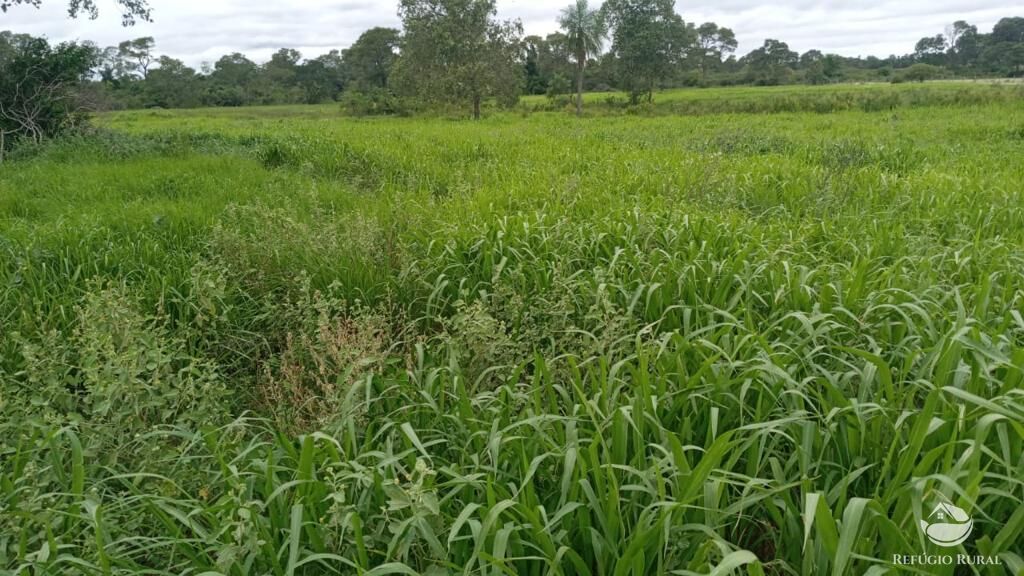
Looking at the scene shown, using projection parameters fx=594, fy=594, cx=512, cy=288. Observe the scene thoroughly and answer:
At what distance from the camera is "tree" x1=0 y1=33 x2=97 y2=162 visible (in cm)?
1212

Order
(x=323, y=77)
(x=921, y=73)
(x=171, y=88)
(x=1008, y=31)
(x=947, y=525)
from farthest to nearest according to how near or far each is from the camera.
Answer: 1. (x=1008, y=31)
2. (x=323, y=77)
3. (x=921, y=73)
4. (x=171, y=88)
5. (x=947, y=525)

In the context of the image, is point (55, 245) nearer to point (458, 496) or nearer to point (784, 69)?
point (458, 496)

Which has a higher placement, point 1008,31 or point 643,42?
point 1008,31

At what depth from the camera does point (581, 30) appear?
3847 centimetres

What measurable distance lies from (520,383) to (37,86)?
47.9 ft

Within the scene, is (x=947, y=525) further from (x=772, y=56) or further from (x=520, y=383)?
(x=772, y=56)

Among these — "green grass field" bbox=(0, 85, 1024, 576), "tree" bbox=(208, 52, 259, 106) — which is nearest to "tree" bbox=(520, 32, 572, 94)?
"tree" bbox=(208, 52, 259, 106)

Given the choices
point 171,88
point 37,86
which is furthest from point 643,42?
point 171,88

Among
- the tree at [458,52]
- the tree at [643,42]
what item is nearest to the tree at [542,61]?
the tree at [643,42]

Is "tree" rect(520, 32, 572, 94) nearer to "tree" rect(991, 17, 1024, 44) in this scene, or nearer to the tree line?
the tree line

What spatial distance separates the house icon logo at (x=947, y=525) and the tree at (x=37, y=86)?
593 inches

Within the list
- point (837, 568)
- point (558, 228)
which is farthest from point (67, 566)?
point (558, 228)

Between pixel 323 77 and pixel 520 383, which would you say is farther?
pixel 323 77

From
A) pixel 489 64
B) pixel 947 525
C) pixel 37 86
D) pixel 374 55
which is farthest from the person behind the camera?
pixel 374 55
